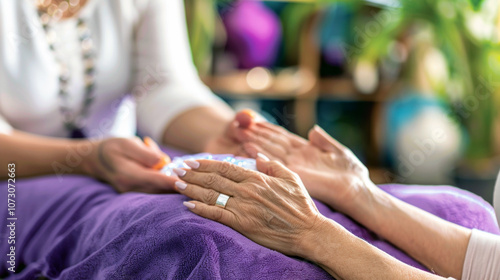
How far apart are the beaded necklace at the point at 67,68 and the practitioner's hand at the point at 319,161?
17.2 inches

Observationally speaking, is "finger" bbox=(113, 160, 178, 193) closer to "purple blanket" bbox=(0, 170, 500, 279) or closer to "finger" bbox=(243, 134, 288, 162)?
"purple blanket" bbox=(0, 170, 500, 279)

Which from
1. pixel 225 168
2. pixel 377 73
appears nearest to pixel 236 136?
pixel 225 168

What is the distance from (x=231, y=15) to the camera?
2.75m

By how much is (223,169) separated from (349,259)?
195mm

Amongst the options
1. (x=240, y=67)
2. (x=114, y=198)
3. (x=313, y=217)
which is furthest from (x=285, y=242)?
(x=240, y=67)

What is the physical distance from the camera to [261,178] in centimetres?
69

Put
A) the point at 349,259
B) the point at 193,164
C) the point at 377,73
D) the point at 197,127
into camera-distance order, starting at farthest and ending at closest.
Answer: the point at 377,73
the point at 197,127
the point at 193,164
the point at 349,259

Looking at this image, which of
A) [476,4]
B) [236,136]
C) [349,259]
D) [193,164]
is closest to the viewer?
[349,259]

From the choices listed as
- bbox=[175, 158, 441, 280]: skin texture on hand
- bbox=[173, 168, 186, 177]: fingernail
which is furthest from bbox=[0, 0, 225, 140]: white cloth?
bbox=[175, 158, 441, 280]: skin texture on hand

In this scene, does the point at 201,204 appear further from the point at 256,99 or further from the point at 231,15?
the point at 256,99

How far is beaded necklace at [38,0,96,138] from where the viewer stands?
3.74 feet

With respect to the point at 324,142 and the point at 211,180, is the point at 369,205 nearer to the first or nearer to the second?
the point at 324,142

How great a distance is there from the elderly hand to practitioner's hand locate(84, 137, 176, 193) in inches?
5.1

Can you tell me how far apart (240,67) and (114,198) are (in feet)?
6.67
